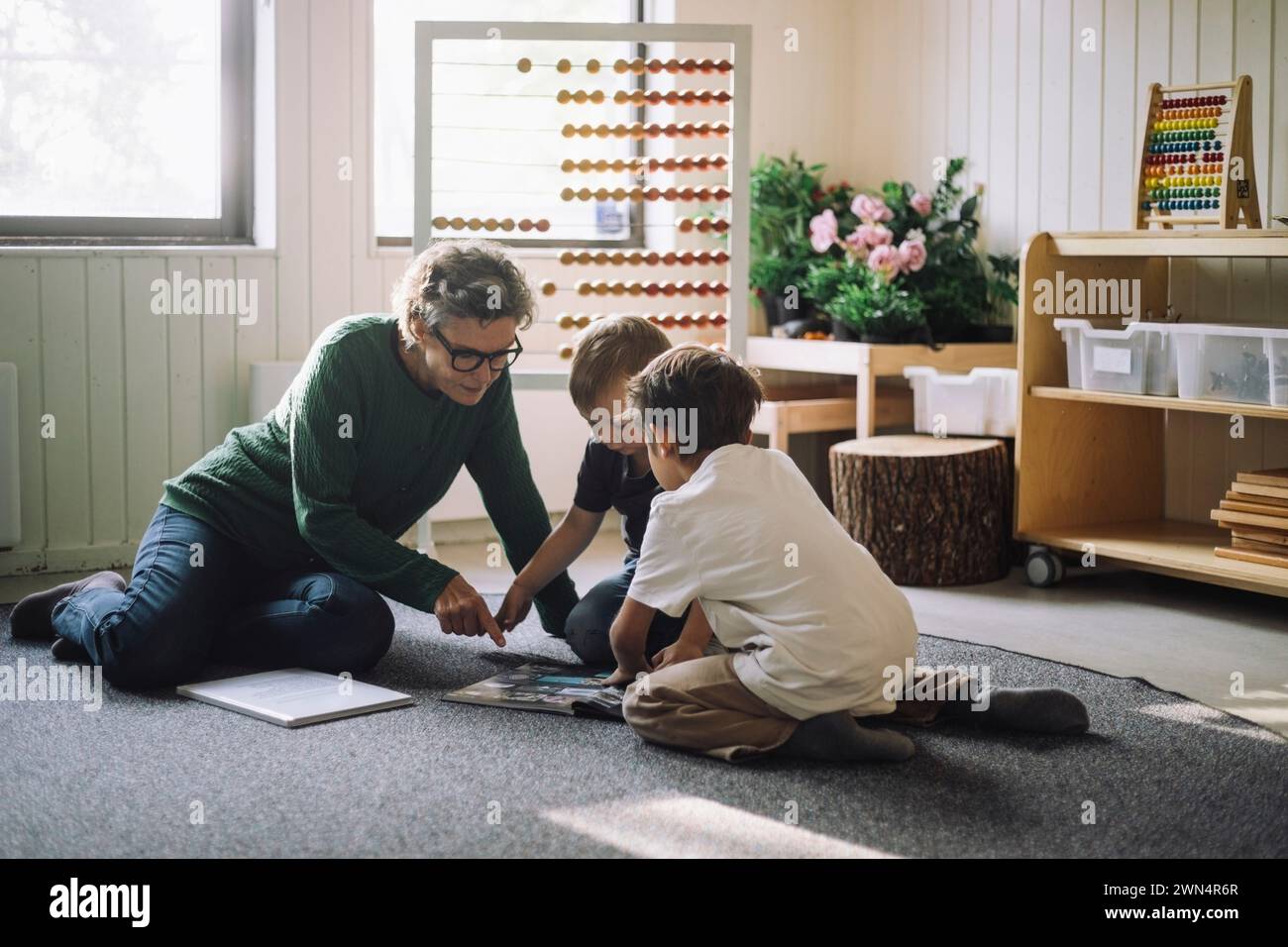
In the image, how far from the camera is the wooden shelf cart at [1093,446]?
10.8 feet

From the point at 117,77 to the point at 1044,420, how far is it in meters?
2.46

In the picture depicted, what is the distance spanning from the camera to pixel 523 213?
13.8ft

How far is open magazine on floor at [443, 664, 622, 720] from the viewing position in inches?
88.3

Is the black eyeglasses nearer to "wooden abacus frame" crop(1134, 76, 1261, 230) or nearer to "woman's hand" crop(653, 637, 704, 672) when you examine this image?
"woman's hand" crop(653, 637, 704, 672)

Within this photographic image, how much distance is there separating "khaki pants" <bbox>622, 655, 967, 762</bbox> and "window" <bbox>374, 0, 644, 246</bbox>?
1950mm

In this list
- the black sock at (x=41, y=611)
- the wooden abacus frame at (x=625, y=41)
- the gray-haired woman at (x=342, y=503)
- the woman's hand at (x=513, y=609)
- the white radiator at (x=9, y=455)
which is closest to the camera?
the gray-haired woman at (x=342, y=503)

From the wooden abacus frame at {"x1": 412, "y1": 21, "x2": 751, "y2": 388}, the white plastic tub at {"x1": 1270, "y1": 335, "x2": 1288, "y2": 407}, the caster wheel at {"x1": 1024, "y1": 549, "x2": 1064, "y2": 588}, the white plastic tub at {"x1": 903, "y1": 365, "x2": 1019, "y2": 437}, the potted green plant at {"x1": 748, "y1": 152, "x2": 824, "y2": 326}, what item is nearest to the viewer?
the white plastic tub at {"x1": 1270, "y1": 335, "x2": 1288, "y2": 407}

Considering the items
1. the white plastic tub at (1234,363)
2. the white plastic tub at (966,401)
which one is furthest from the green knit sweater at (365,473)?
the white plastic tub at (1234,363)

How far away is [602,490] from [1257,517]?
1.50 metres

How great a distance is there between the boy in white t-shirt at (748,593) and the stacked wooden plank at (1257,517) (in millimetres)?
1358

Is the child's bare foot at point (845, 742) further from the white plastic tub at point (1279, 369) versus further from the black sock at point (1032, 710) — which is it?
the white plastic tub at point (1279, 369)

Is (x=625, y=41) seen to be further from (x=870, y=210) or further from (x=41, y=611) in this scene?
(x=41, y=611)

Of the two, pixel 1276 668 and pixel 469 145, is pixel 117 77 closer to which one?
pixel 469 145

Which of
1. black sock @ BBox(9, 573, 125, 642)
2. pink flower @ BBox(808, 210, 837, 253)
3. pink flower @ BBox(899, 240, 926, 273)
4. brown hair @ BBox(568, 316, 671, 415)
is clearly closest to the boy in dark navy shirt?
brown hair @ BBox(568, 316, 671, 415)
